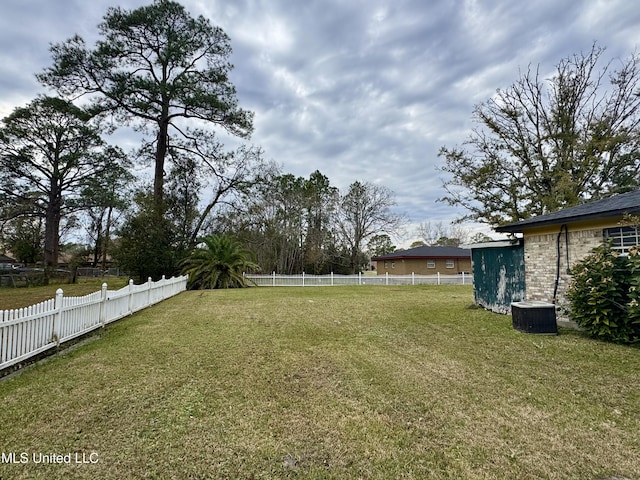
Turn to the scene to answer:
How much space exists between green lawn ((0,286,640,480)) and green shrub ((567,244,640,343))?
348mm

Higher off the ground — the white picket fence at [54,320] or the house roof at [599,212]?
the house roof at [599,212]

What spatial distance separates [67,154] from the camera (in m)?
19.5

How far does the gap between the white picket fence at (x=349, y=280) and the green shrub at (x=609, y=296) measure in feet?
43.1

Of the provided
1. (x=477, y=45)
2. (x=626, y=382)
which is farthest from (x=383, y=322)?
(x=477, y=45)

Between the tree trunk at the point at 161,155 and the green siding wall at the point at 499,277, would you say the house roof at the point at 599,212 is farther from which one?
the tree trunk at the point at 161,155

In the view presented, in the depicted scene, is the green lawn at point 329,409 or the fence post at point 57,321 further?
the fence post at point 57,321

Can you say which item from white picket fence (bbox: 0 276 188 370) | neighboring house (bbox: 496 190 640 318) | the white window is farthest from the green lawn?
the white window

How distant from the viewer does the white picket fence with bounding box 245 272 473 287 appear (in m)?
18.7

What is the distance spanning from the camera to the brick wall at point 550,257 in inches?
248

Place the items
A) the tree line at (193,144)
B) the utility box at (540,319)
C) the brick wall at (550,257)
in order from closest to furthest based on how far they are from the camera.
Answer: the utility box at (540,319), the brick wall at (550,257), the tree line at (193,144)

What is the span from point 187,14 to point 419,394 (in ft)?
67.4

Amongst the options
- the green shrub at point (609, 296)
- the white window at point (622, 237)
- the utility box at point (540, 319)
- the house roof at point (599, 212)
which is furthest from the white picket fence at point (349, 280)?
the green shrub at point (609, 296)

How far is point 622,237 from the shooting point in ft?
19.0

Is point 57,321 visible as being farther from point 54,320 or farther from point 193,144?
point 193,144
